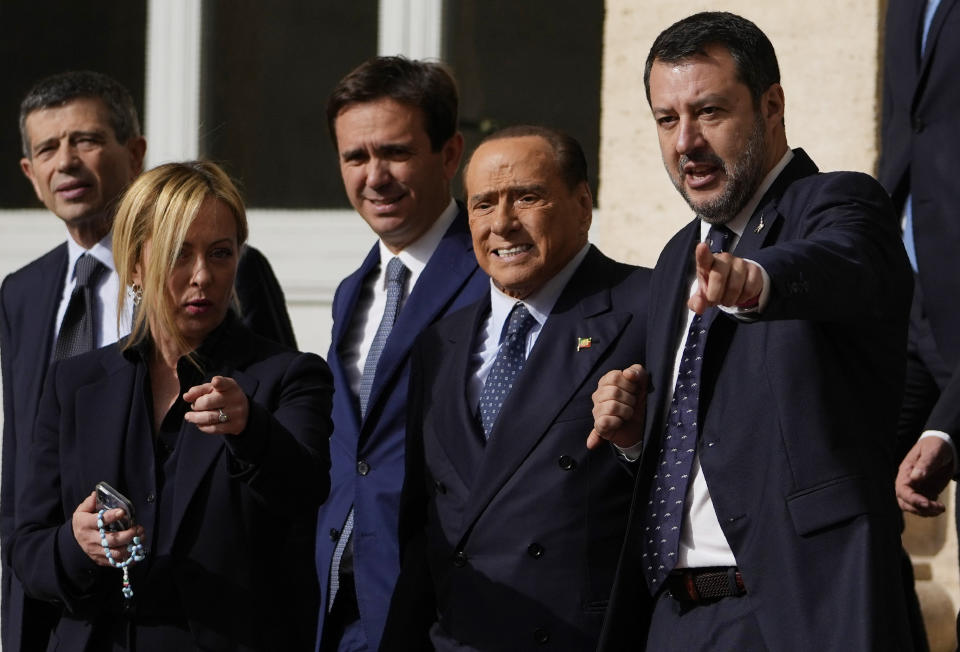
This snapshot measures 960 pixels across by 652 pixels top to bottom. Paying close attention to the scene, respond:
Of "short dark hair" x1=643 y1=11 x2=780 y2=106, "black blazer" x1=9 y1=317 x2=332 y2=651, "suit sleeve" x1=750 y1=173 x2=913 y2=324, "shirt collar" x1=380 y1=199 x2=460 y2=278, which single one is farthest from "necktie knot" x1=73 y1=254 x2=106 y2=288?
"suit sleeve" x1=750 y1=173 x2=913 y2=324

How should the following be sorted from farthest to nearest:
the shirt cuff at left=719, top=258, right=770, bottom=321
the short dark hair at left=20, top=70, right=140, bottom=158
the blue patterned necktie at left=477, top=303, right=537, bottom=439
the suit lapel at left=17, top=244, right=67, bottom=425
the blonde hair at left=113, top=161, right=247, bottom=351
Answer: the short dark hair at left=20, top=70, right=140, bottom=158 → the suit lapel at left=17, top=244, right=67, bottom=425 → the blue patterned necktie at left=477, top=303, right=537, bottom=439 → the blonde hair at left=113, top=161, right=247, bottom=351 → the shirt cuff at left=719, top=258, right=770, bottom=321

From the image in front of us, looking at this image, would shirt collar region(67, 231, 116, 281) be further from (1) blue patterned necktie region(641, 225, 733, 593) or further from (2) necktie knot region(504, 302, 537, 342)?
(1) blue patterned necktie region(641, 225, 733, 593)

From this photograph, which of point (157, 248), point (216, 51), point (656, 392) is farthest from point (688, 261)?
point (216, 51)

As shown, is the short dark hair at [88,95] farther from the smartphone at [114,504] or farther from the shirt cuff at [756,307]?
the shirt cuff at [756,307]

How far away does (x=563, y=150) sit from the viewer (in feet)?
12.0

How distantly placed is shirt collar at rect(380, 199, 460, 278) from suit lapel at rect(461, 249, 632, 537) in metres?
0.74

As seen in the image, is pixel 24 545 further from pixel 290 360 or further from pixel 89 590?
pixel 290 360

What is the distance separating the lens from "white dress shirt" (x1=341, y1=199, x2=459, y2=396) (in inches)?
163

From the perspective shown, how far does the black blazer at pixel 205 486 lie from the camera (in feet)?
10.6

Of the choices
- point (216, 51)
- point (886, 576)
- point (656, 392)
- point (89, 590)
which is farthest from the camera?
point (216, 51)

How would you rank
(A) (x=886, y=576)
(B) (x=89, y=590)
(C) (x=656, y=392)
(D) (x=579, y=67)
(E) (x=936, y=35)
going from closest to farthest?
1. (A) (x=886, y=576)
2. (C) (x=656, y=392)
3. (B) (x=89, y=590)
4. (E) (x=936, y=35)
5. (D) (x=579, y=67)

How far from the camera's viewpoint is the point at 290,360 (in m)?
3.43

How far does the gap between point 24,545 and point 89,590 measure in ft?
0.70

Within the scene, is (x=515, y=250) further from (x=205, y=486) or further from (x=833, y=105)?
(x=833, y=105)
